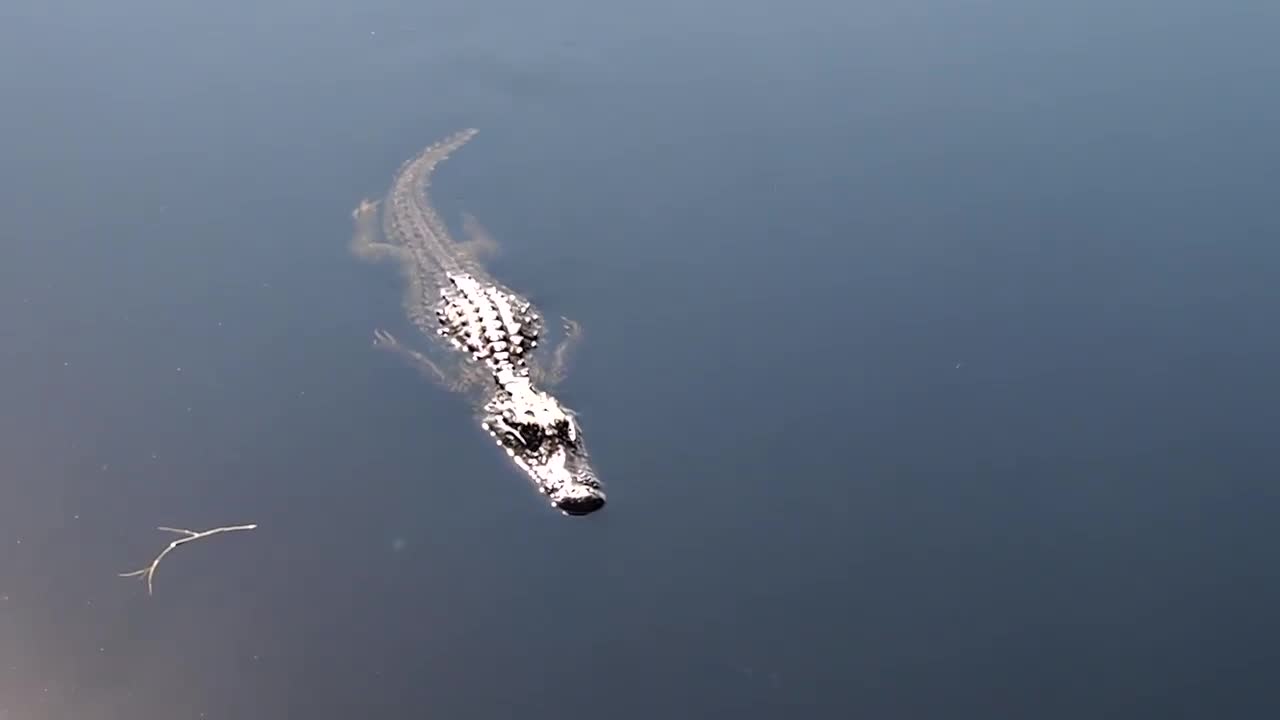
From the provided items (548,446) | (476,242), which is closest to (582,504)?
(548,446)

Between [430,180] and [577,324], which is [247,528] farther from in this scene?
[430,180]

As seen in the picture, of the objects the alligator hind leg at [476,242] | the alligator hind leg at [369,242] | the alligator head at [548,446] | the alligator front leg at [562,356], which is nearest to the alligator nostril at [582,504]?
the alligator head at [548,446]

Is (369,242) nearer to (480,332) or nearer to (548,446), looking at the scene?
(480,332)

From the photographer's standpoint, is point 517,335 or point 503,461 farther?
point 517,335

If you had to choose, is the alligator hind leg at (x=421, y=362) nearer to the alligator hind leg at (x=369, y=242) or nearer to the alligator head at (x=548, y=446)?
the alligator head at (x=548, y=446)

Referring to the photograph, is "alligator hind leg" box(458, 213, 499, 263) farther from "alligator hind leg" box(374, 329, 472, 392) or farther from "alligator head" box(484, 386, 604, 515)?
"alligator head" box(484, 386, 604, 515)

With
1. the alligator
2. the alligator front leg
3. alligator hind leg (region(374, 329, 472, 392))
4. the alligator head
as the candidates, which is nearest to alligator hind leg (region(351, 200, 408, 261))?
the alligator

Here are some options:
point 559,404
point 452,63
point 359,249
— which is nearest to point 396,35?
point 452,63
